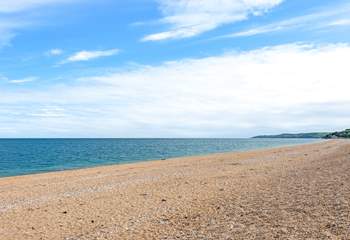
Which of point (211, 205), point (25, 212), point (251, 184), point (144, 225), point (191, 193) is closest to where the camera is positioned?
point (144, 225)

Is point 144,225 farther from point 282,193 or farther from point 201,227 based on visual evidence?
point 282,193

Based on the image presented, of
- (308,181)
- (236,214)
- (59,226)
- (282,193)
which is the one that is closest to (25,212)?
(59,226)

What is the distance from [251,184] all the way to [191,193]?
293 cm

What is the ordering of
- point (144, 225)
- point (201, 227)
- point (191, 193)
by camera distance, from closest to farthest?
point (201, 227) < point (144, 225) < point (191, 193)

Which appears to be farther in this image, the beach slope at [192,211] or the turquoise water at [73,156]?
the turquoise water at [73,156]

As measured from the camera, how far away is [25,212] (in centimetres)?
1498

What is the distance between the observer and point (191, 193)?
17125 millimetres

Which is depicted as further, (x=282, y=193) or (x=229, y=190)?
(x=229, y=190)

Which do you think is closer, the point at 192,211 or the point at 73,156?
the point at 192,211

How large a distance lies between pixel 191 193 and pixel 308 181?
15.5ft

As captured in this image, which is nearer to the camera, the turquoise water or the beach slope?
the beach slope

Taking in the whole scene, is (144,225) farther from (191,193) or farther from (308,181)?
(308,181)

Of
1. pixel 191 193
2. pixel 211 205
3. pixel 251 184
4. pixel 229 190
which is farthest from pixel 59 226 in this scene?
pixel 251 184

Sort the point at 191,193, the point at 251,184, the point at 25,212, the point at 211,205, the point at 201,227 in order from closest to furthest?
the point at 201,227 < the point at 211,205 < the point at 25,212 < the point at 191,193 < the point at 251,184
